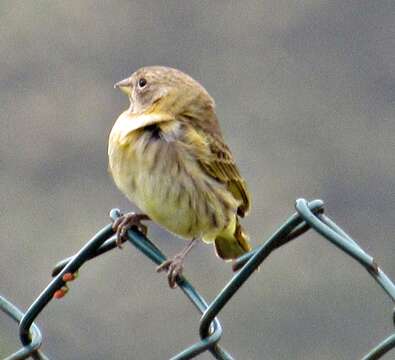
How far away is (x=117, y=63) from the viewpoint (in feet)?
67.6

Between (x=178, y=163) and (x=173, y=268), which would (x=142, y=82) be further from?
(x=173, y=268)

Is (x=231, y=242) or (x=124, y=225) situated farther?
(x=231, y=242)

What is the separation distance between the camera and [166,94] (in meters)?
5.27

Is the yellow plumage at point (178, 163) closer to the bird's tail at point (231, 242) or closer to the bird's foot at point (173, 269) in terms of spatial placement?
the bird's tail at point (231, 242)

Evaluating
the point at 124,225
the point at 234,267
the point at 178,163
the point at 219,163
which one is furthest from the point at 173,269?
the point at 219,163

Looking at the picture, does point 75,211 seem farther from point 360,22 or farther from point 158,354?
point 360,22

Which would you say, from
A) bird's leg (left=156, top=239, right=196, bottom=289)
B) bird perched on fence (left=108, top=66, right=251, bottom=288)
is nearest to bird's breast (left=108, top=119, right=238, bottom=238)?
bird perched on fence (left=108, top=66, right=251, bottom=288)

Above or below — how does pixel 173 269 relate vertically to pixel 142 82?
below

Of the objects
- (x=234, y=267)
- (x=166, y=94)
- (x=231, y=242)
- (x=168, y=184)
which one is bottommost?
(x=231, y=242)

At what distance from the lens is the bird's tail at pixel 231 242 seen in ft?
16.4

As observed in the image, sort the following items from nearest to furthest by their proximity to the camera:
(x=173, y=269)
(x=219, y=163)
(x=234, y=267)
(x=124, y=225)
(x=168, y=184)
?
(x=234, y=267) < (x=124, y=225) < (x=173, y=269) < (x=168, y=184) < (x=219, y=163)

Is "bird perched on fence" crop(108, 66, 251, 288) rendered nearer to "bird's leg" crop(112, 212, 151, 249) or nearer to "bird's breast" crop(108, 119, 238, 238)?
"bird's breast" crop(108, 119, 238, 238)

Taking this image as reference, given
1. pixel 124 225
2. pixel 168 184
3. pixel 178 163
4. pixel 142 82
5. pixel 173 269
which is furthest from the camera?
pixel 142 82

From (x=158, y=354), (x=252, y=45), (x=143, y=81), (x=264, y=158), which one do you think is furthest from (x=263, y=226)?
(x=143, y=81)
